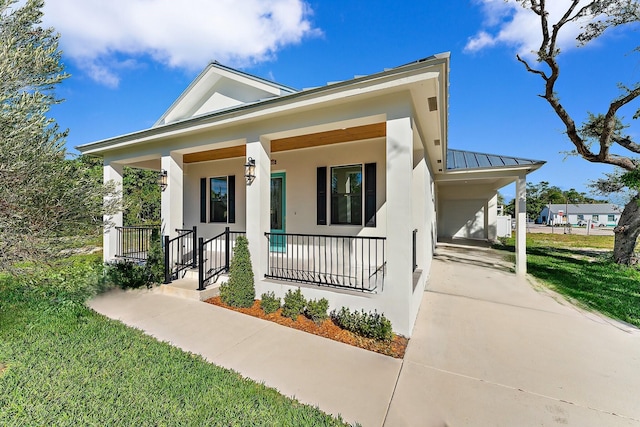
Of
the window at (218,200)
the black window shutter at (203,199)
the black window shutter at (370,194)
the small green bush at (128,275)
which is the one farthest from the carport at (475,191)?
the small green bush at (128,275)

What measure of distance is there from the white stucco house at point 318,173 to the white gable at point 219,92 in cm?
3

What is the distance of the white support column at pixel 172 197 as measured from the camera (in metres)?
6.04

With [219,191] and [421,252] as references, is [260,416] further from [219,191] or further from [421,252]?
[219,191]

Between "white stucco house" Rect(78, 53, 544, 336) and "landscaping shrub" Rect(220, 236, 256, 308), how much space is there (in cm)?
18

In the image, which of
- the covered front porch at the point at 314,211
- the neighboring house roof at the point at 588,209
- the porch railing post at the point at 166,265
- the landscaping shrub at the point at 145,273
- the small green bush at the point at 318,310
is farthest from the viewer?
the neighboring house roof at the point at 588,209

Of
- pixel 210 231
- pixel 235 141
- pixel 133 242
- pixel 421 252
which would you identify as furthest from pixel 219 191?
pixel 421 252

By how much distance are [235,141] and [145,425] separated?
459 cm

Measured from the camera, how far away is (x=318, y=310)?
157 inches

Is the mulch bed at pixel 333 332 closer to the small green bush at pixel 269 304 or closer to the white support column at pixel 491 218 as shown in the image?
the small green bush at pixel 269 304

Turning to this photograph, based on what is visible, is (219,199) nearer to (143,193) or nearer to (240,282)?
(240,282)

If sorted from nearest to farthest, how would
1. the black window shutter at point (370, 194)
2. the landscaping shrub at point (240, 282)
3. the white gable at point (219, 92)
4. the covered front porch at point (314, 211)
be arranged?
1. the covered front porch at point (314, 211)
2. the landscaping shrub at point (240, 282)
3. the black window shutter at point (370, 194)
4. the white gable at point (219, 92)

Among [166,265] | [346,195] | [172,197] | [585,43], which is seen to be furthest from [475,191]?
[166,265]

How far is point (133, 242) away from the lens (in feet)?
23.4

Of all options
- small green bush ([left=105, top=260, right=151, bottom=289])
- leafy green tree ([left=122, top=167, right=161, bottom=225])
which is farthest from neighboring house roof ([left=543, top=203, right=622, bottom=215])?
small green bush ([left=105, top=260, right=151, bottom=289])
